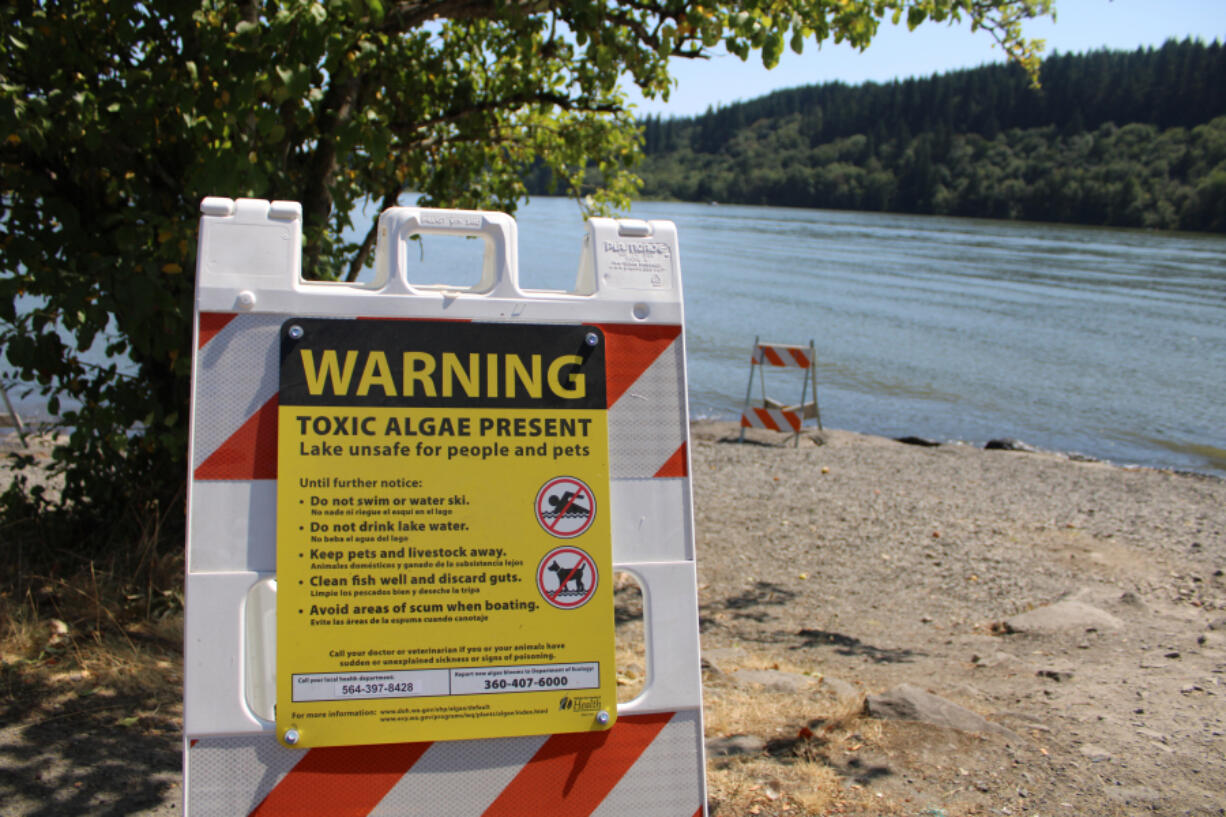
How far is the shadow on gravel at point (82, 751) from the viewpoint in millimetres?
3373

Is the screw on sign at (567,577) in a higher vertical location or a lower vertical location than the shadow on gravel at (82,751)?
higher

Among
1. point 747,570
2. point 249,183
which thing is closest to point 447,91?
point 249,183

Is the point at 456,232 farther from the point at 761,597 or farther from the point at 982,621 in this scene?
the point at 982,621

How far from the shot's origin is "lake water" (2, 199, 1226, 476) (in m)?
21.3

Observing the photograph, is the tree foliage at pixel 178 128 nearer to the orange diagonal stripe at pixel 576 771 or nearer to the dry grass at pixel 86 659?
the dry grass at pixel 86 659

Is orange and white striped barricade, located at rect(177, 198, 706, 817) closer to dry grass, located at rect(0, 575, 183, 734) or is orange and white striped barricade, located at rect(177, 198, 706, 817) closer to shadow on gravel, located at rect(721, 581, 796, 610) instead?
dry grass, located at rect(0, 575, 183, 734)

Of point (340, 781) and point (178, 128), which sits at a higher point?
point (178, 128)

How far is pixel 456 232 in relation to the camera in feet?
7.95

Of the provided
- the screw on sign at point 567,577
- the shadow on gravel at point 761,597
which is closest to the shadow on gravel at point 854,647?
the shadow on gravel at point 761,597

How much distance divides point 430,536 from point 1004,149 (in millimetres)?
117550

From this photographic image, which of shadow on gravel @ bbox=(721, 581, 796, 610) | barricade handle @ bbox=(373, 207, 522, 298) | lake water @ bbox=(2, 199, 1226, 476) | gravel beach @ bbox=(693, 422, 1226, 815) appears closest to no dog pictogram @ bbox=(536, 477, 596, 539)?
barricade handle @ bbox=(373, 207, 522, 298)

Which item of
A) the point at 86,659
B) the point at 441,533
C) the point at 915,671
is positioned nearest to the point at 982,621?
the point at 915,671

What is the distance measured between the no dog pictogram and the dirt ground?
168 cm

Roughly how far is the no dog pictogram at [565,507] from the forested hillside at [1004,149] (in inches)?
3659
